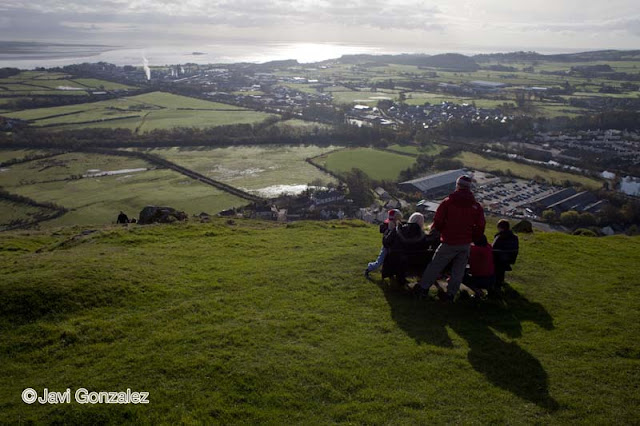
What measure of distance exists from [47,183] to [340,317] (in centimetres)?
5402

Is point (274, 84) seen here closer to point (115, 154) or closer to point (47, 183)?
point (115, 154)

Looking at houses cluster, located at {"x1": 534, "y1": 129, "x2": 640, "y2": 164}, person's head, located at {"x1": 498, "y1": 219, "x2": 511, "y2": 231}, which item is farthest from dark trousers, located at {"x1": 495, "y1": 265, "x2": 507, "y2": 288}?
houses cluster, located at {"x1": 534, "y1": 129, "x2": 640, "y2": 164}

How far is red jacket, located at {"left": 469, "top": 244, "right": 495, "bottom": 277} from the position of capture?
12078mm

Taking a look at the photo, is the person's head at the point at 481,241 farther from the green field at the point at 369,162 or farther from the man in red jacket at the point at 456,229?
the green field at the point at 369,162

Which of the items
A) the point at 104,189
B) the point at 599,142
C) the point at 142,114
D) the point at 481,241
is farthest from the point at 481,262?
the point at 142,114

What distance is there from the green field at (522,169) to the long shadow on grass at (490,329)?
178 ft

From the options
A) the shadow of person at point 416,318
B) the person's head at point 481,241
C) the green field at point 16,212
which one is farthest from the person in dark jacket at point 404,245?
the green field at point 16,212

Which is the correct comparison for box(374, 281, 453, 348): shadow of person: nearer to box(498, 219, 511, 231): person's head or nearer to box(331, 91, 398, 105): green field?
box(498, 219, 511, 231): person's head

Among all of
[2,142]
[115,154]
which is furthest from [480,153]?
[2,142]

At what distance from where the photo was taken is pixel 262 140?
77812mm

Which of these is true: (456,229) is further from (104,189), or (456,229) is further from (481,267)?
(104,189)

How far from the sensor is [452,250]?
37.8 ft

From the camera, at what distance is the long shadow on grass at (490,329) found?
8398 mm

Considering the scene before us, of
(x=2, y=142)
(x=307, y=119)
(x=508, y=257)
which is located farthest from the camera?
(x=307, y=119)
